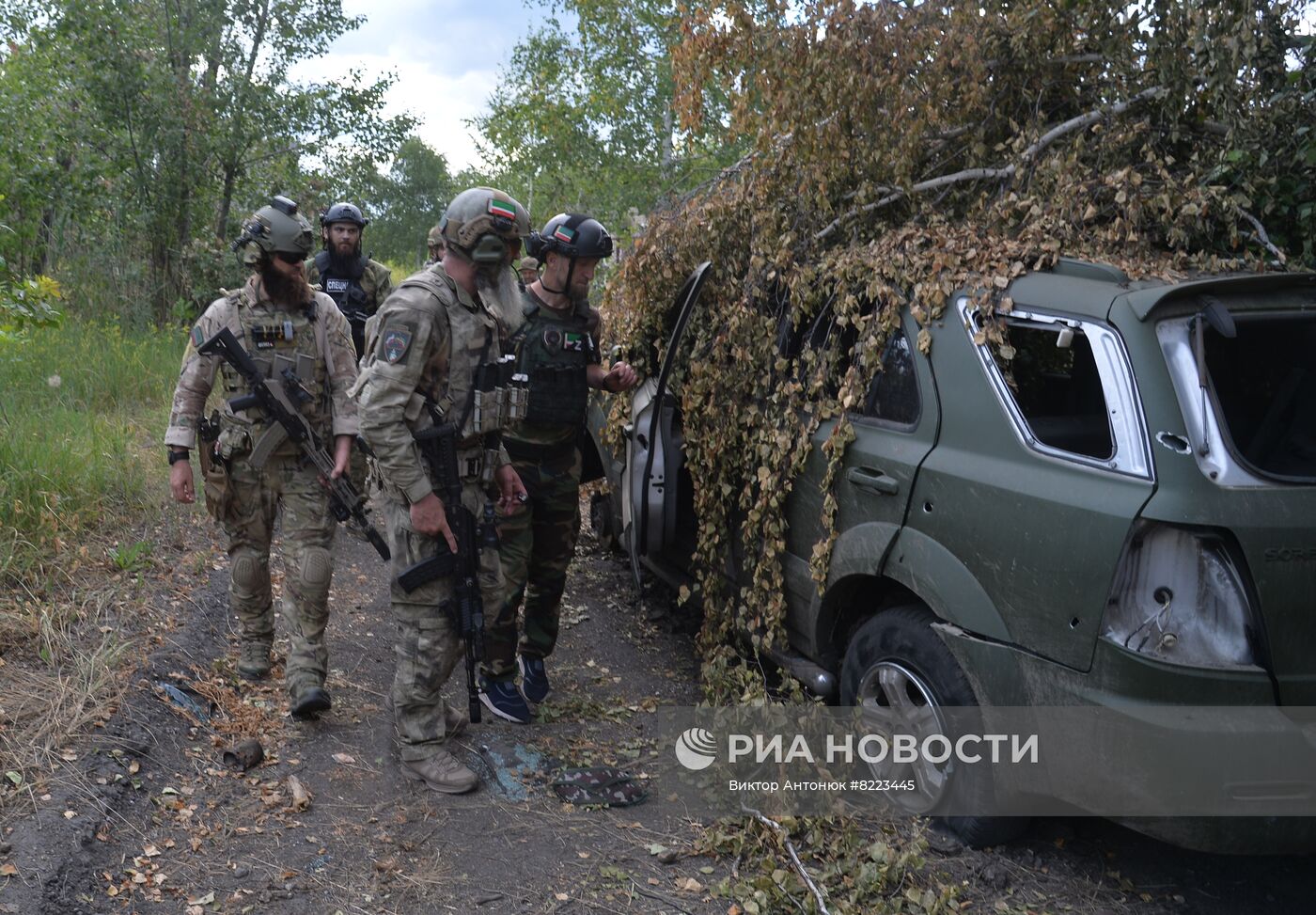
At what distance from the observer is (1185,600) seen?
259cm

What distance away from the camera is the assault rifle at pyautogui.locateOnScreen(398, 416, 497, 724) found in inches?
146

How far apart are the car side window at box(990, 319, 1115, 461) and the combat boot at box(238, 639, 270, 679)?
10.8ft

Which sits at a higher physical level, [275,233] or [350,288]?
[275,233]

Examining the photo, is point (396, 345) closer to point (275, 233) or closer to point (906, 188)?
point (275, 233)

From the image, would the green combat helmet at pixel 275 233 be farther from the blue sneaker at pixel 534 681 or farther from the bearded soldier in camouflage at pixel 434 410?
the blue sneaker at pixel 534 681

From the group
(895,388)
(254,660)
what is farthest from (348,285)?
(895,388)

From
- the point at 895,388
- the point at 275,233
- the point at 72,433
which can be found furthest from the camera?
the point at 72,433

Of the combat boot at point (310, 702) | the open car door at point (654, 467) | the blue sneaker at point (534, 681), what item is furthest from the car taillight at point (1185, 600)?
the combat boot at point (310, 702)

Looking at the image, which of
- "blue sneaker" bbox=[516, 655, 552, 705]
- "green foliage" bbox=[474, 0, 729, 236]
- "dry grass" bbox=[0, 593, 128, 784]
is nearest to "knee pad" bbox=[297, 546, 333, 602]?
"dry grass" bbox=[0, 593, 128, 784]

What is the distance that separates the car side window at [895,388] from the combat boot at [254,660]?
110 inches

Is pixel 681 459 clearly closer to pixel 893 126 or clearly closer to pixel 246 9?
pixel 893 126

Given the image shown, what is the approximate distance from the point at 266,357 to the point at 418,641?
1388 mm

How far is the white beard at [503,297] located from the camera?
3.81m

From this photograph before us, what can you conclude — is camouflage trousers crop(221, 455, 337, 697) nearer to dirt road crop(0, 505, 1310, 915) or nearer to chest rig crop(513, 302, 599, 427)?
dirt road crop(0, 505, 1310, 915)
